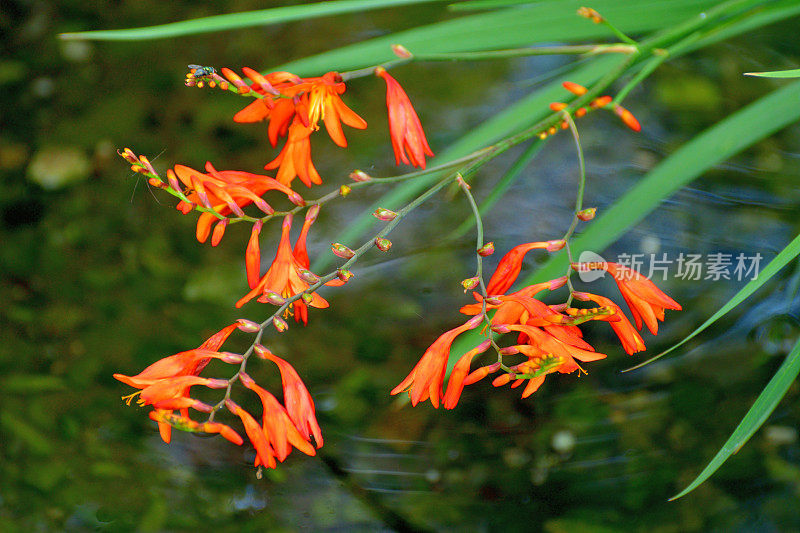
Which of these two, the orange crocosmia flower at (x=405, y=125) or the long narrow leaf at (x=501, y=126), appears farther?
the long narrow leaf at (x=501, y=126)

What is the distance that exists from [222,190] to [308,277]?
0.32ft

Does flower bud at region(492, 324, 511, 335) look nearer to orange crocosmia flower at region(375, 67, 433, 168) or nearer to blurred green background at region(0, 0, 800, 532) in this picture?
orange crocosmia flower at region(375, 67, 433, 168)

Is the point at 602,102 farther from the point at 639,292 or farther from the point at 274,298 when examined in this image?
the point at 274,298

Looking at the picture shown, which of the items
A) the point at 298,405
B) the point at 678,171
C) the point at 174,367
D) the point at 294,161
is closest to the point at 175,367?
the point at 174,367

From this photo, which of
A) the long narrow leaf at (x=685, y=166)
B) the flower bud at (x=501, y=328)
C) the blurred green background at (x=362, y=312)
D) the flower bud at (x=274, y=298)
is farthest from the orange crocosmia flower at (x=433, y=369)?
the blurred green background at (x=362, y=312)

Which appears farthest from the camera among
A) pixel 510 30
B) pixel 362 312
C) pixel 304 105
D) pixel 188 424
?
pixel 362 312

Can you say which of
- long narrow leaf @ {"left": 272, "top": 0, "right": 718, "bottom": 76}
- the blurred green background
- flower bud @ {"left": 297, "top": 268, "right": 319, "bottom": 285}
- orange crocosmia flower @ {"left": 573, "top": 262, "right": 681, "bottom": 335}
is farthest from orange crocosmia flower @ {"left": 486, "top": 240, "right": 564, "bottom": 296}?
the blurred green background

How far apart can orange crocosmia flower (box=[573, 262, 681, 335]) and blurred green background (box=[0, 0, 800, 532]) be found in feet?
1.92

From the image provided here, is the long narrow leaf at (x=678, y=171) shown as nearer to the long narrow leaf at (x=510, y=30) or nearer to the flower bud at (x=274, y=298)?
the long narrow leaf at (x=510, y=30)

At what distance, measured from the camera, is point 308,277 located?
46 centimetres

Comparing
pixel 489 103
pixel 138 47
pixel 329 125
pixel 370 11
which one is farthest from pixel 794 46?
pixel 138 47

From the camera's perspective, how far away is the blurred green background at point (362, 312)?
1.04m

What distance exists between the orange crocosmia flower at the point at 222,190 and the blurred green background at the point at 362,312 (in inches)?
26.2

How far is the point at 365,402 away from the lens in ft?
3.63
